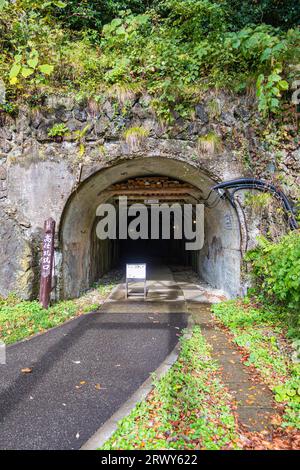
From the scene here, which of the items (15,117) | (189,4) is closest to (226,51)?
(189,4)

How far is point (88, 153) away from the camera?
6.42 meters

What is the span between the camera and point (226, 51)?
21.1ft

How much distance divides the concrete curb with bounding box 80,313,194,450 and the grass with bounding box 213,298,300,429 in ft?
3.61

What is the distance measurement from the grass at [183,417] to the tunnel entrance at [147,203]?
11.7 feet

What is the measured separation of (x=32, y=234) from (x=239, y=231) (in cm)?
485

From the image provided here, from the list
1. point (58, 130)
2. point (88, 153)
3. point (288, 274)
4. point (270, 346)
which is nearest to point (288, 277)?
point (288, 274)

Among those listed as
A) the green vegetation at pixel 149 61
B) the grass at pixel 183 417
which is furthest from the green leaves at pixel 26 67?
the grass at pixel 183 417

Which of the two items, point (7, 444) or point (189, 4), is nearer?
point (7, 444)

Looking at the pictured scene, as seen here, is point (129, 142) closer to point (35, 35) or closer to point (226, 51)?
point (226, 51)

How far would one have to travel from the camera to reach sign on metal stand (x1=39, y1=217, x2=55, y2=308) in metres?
6.07

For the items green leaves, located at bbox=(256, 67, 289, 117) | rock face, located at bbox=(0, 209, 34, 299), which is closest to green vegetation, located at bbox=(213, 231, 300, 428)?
green leaves, located at bbox=(256, 67, 289, 117)

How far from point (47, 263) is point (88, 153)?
2685 millimetres

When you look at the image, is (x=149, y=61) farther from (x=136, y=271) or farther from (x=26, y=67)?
(x=136, y=271)

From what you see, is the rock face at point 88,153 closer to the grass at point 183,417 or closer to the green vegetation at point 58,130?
the green vegetation at point 58,130
